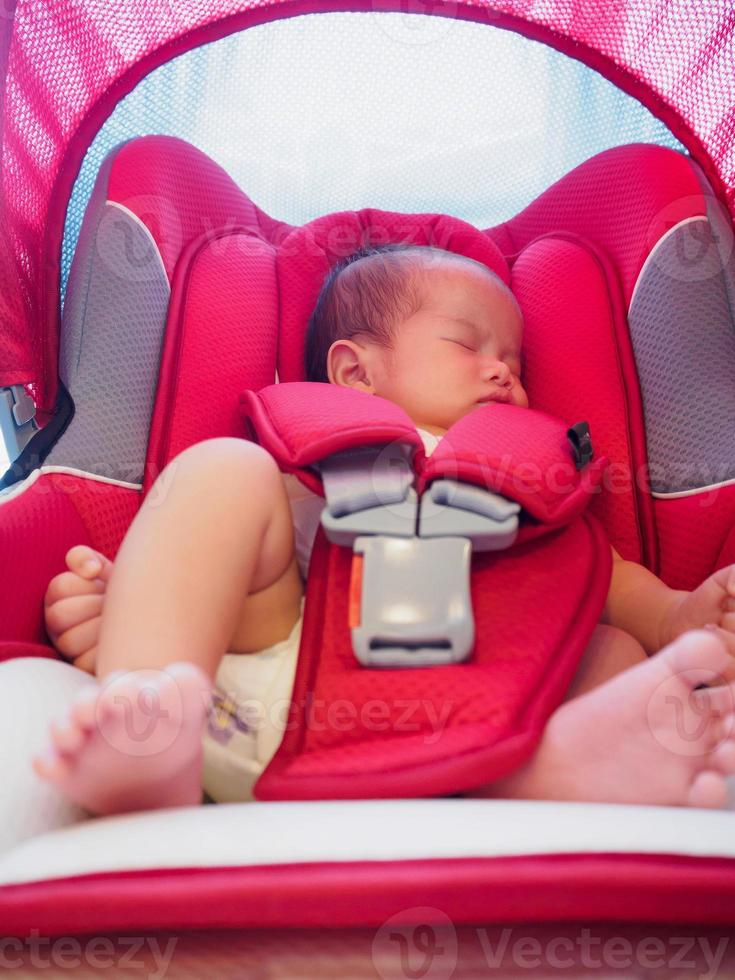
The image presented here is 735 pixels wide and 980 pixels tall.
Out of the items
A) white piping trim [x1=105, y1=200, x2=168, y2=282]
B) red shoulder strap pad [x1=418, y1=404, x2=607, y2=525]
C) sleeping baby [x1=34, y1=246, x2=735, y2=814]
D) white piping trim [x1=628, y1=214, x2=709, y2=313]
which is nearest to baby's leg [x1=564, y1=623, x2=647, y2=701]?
sleeping baby [x1=34, y1=246, x2=735, y2=814]

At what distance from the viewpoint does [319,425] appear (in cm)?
77

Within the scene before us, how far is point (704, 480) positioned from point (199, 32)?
82cm

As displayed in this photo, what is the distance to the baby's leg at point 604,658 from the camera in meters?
0.76

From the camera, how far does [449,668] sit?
25.5 inches

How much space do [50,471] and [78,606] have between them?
0.19 metres

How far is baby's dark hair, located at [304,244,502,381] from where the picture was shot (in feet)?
3.43

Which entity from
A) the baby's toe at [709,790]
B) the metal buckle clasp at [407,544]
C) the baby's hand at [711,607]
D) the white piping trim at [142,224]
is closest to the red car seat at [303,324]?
the white piping trim at [142,224]

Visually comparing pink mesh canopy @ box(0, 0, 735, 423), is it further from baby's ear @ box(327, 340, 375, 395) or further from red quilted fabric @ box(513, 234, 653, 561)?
baby's ear @ box(327, 340, 375, 395)

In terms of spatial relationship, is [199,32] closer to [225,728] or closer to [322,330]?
[322,330]

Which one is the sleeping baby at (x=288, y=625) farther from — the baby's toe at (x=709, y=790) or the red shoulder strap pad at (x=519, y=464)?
the red shoulder strap pad at (x=519, y=464)

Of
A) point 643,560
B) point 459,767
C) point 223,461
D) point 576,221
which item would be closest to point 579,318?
point 576,221

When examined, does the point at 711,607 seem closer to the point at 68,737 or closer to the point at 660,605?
the point at 660,605

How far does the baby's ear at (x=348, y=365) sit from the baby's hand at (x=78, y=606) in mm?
387

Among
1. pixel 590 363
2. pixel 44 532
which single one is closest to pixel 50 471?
pixel 44 532
